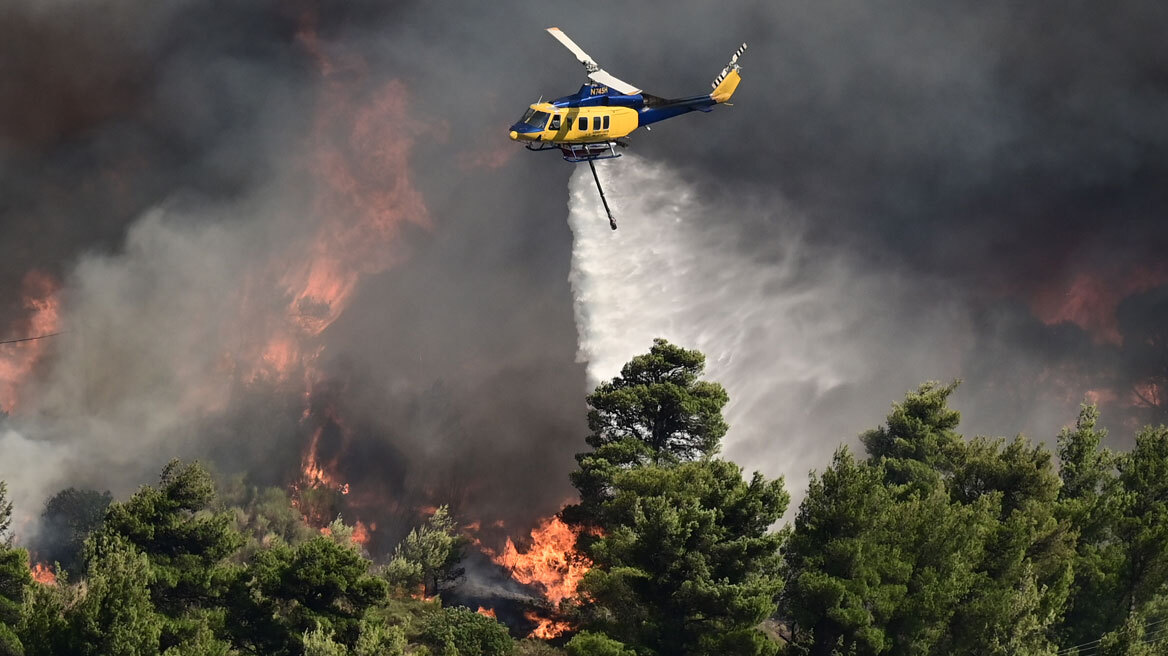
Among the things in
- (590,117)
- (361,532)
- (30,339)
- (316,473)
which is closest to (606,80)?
(590,117)

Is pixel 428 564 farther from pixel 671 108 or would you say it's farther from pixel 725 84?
pixel 725 84

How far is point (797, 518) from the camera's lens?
273 feet

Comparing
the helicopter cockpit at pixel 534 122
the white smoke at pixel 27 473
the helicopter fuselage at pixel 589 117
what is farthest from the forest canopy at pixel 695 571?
the white smoke at pixel 27 473

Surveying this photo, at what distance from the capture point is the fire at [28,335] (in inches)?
5285

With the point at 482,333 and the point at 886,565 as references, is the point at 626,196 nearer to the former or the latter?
the point at 482,333

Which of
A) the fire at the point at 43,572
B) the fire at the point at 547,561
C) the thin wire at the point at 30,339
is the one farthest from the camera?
the thin wire at the point at 30,339

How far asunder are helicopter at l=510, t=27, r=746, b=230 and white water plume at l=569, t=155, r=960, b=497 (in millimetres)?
27871

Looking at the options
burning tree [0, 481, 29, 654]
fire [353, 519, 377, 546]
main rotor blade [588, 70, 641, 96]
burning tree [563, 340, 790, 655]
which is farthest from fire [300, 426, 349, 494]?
main rotor blade [588, 70, 641, 96]

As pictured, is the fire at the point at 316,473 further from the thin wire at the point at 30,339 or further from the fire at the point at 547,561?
the thin wire at the point at 30,339

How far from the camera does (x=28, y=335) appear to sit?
136000 millimetres

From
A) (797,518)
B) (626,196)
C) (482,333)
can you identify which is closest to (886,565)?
(797,518)

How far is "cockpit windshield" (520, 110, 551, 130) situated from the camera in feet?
272

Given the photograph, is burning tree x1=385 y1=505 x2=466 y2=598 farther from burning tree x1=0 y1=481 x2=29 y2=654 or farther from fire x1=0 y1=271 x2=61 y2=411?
fire x1=0 y1=271 x2=61 y2=411

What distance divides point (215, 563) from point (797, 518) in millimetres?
30436
